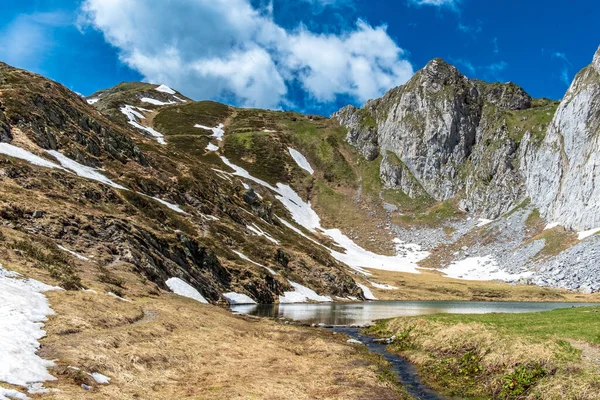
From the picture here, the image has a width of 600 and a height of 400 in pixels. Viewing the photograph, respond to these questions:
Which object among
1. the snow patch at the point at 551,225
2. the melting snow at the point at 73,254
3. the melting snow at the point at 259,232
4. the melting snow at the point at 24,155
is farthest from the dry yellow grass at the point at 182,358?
the snow patch at the point at 551,225

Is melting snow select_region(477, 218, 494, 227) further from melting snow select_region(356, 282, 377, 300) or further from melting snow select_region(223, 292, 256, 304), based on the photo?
melting snow select_region(223, 292, 256, 304)

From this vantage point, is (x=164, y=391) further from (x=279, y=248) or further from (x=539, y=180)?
(x=539, y=180)

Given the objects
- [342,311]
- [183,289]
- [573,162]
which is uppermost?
[573,162]

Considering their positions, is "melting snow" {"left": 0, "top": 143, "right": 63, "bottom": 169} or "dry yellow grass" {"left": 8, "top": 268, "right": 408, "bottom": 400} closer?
"dry yellow grass" {"left": 8, "top": 268, "right": 408, "bottom": 400}

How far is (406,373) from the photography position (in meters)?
24.0

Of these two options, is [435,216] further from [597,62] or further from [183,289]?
[183,289]

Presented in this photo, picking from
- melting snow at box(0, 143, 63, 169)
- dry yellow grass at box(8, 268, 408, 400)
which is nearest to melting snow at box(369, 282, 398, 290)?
melting snow at box(0, 143, 63, 169)

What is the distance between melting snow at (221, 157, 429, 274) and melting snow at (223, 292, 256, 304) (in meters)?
69.6

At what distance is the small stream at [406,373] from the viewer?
1981 cm

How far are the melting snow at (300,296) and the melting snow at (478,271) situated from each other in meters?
72.0

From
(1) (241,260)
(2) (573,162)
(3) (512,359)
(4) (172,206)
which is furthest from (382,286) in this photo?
(3) (512,359)

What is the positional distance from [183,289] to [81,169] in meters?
36.2

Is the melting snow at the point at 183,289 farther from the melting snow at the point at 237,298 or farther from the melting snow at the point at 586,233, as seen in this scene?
the melting snow at the point at 586,233

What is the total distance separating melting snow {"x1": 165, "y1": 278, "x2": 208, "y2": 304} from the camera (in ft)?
174
